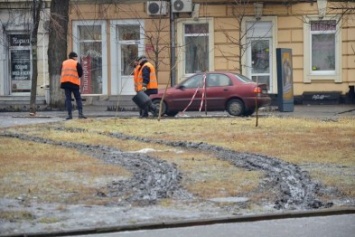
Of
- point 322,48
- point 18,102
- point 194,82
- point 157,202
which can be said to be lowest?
point 157,202

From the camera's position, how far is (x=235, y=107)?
2967cm

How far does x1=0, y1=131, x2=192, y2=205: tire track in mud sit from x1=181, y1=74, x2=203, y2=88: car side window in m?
11.5

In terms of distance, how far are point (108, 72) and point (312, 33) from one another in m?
8.26

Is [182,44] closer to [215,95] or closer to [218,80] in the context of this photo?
[218,80]

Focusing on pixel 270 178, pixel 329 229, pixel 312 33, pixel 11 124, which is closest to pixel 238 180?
pixel 270 178

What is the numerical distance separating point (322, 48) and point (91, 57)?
9262 millimetres

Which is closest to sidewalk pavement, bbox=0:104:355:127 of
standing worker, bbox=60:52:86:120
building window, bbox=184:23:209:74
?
standing worker, bbox=60:52:86:120

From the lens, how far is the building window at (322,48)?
3834 cm

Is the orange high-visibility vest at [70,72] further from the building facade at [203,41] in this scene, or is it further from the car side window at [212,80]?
the building facade at [203,41]

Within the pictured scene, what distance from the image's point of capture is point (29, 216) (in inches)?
447

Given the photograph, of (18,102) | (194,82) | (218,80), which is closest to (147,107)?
(194,82)

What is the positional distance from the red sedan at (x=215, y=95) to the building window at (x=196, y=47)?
29.6 feet

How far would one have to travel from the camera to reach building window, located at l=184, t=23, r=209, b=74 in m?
39.2

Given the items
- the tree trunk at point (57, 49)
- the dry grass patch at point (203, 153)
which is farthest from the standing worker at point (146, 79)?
the tree trunk at point (57, 49)
